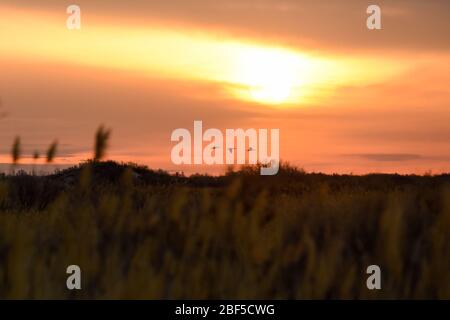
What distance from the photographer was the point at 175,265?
6.90 meters

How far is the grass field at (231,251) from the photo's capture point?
6469mm

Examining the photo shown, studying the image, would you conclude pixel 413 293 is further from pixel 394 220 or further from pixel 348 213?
pixel 348 213

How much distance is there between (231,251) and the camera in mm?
7543

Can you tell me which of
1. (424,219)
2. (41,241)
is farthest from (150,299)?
(424,219)

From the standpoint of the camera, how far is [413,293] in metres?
6.75

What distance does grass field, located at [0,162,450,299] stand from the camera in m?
6.47
